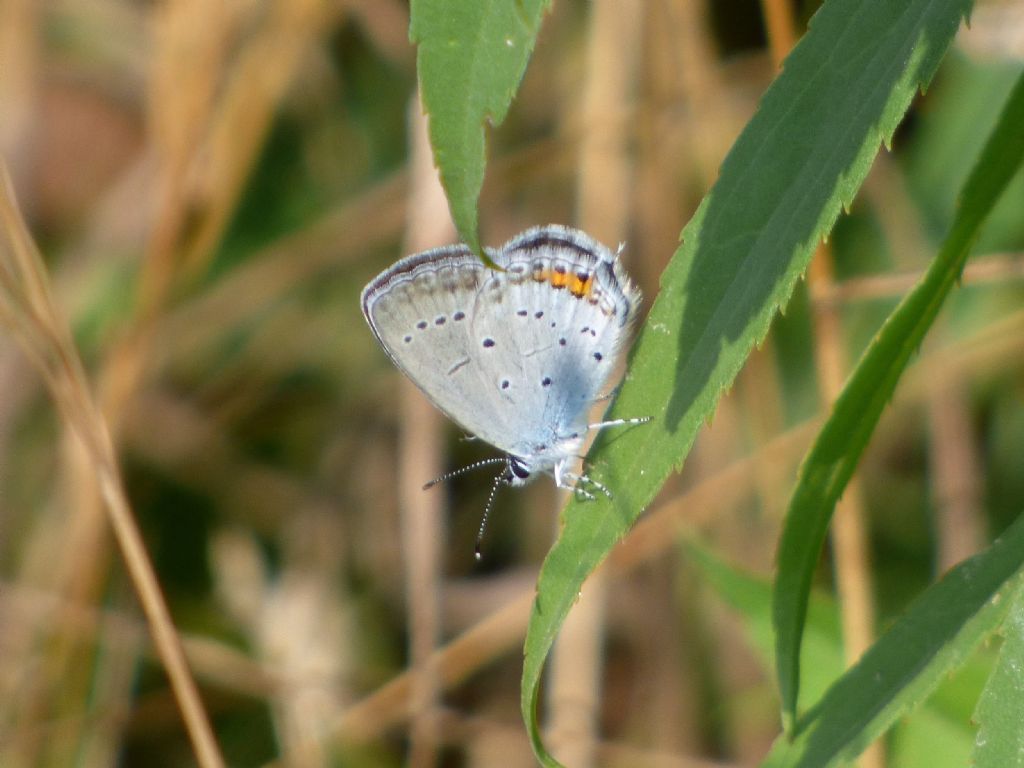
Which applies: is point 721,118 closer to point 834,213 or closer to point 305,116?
point 305,116

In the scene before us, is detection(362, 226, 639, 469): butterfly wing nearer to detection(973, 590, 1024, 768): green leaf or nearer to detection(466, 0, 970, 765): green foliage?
detection(466, 0, 970, 765): green foliage

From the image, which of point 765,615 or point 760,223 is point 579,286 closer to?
point 765,615

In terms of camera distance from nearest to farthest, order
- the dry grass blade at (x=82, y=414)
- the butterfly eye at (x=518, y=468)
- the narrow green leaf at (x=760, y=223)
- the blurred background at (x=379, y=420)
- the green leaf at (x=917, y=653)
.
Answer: the narrow green leaf at (x=760, y=223)
the green leaf at (x=917, y=653)
the dry grass blade at (x=82, y=414)
the butterfly eye at (x=518, y=468)
the blurred background at (x=379, y=420)

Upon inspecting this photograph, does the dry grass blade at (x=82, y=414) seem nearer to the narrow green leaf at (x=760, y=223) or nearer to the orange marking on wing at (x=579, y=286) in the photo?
the orange marking on wing at (x=579, y=286)

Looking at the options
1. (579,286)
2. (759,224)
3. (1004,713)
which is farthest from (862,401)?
(579,286)

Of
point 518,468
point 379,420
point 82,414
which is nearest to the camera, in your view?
point 82,414

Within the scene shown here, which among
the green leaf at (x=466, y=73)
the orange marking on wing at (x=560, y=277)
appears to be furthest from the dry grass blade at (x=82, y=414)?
the green leaf at (x=466, y=73)
